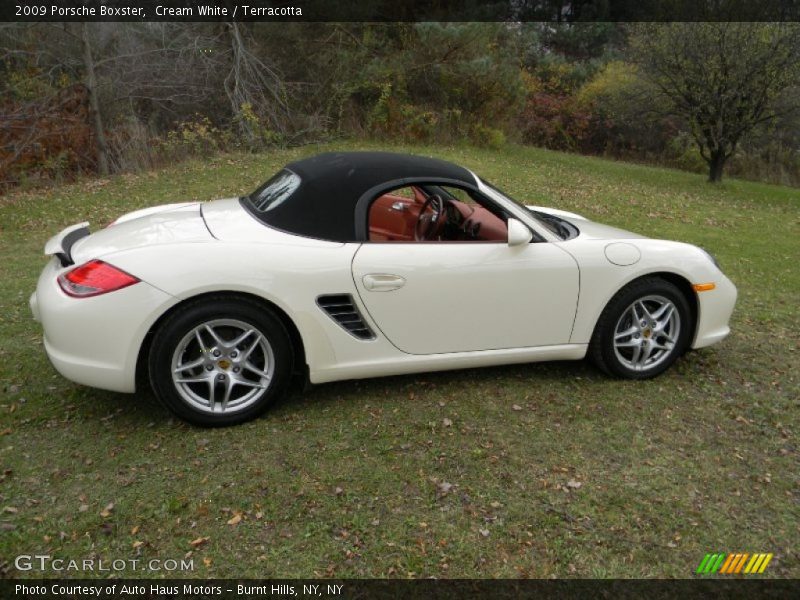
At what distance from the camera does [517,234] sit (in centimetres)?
361

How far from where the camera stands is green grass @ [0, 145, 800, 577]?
259 cm

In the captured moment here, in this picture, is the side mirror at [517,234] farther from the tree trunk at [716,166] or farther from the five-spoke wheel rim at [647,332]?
the tree trunk at [716,166]

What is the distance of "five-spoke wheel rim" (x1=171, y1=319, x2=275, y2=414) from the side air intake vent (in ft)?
1.24

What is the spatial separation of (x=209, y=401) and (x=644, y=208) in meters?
9.83

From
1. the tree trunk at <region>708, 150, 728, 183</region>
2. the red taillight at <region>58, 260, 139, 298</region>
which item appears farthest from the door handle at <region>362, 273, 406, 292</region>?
the tree trunk at <region>708, 150, 728, 183</region>

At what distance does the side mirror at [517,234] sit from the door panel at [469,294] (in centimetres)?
7

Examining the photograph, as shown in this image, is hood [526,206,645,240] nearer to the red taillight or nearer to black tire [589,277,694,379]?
black tire [589,277,694,379]

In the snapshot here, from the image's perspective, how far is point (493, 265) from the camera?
3641 millimetres

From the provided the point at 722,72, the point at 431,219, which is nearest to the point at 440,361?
the point at 431,219

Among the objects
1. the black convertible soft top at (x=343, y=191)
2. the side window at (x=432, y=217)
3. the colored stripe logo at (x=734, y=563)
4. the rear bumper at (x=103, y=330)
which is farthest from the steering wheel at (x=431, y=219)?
the colored stripe logo at (x=734, y=563)

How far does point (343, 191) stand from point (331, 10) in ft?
55.2

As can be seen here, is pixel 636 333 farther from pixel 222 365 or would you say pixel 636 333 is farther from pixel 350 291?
pixel 222 365

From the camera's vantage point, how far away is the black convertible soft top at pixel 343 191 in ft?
11.5

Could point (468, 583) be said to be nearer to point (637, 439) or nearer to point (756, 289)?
point (637, 439)
